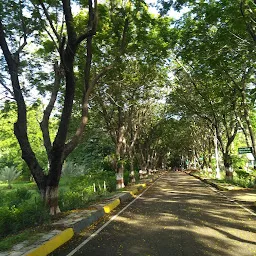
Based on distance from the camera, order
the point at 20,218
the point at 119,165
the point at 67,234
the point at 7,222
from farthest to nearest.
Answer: the point at 119,165 < the point at 20,218 < the point at 7,222 < the point at 67,234

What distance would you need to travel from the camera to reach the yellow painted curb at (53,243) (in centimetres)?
609

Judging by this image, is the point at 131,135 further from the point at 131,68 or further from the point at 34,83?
the point at 34,83

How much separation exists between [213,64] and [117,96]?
7.41m

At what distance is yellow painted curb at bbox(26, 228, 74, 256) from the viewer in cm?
609

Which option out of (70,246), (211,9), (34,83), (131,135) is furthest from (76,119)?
(70,246)

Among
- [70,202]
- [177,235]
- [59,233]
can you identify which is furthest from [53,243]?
[70,202]

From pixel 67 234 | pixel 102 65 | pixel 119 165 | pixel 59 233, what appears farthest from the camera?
pixel 119 165

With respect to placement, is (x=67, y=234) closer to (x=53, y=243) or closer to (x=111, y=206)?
(x=53, y=243)

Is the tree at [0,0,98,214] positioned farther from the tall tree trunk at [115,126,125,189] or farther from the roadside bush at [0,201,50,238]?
the tall tree trunk at [115,126,125,189]

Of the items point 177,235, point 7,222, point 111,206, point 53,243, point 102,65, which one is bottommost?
point 177,235

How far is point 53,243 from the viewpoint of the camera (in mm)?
6773

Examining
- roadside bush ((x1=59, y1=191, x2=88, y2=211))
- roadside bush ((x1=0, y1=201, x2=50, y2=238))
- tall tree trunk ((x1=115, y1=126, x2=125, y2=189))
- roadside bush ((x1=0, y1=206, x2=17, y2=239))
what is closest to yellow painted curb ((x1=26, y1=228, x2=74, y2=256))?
roadside bush ((x1=0, y1=201, x2=50, y2=238))

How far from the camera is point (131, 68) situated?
20.5 m

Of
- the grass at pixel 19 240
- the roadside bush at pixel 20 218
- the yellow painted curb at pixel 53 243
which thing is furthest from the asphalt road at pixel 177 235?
the roadside bush at pixel 20 218
